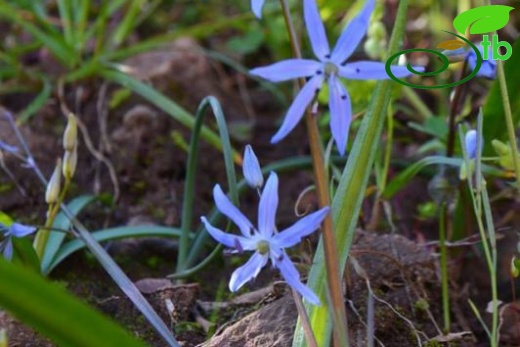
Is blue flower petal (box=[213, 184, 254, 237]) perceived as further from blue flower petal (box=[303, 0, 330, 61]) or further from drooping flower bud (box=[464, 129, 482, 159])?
drooping flower bud (box=[464, 129, 482, 159])

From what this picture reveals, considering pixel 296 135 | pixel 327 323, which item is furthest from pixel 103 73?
pixel 327 323

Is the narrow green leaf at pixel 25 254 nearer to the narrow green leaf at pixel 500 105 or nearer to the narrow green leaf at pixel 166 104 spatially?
the narrow green leaf at pixel 166 104

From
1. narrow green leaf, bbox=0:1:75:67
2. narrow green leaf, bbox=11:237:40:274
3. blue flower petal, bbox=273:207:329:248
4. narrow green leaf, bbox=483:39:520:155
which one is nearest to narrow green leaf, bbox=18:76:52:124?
narrow green leaf, bbox=0:1:75:67

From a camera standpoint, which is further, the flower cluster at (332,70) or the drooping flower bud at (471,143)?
the drooping flower bud at (471,143)

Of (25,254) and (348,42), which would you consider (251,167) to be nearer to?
(348,42)

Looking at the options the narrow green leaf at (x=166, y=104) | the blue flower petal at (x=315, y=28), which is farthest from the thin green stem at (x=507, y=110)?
the narrow green leaf at (x=166, y=104)
